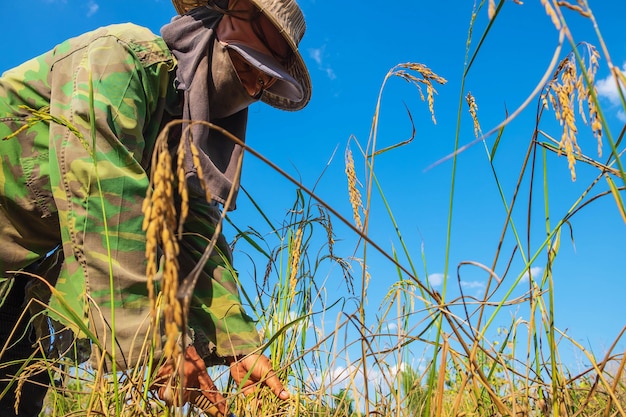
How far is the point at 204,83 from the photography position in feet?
6.05

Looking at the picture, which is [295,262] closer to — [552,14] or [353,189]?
[353,189]

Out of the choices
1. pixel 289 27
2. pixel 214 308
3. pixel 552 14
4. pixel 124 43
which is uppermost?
pixel 289 27

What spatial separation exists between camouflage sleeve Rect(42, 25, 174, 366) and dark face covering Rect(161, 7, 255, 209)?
187mm

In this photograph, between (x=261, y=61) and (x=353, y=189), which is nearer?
(x=353, y=189)

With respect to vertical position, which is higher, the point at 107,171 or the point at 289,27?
the point at 289,27

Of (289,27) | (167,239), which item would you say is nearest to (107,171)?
(289,27)

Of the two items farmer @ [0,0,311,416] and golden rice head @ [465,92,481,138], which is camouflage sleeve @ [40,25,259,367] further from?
golden rice head @ [465,92,481,138]

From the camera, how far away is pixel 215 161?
2148mm

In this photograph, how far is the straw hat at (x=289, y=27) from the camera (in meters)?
1.93

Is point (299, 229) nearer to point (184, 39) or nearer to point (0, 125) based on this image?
point (184, 39)

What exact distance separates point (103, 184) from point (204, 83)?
0.57 metres

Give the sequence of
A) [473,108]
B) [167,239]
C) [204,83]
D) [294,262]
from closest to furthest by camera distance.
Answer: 1. [167,239]
2. [473,108]
3. [294,262]
4. [204,83]

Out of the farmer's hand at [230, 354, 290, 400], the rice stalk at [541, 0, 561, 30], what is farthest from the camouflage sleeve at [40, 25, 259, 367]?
the rice stalk at [541, 0, 561, 30]

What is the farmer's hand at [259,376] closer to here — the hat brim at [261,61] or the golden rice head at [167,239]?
the hat brim at [261,61]
